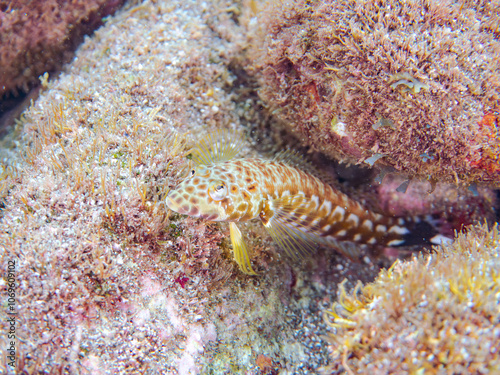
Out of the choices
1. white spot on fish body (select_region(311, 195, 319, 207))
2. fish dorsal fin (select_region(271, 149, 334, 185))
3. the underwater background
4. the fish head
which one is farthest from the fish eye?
white spot on fish body (select_region(311, 195, 319, 207))

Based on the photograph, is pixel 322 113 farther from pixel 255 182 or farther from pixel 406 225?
pixel 406 225

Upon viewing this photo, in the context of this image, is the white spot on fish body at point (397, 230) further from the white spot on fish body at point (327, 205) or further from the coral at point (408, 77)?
the coral at point (408, 77)

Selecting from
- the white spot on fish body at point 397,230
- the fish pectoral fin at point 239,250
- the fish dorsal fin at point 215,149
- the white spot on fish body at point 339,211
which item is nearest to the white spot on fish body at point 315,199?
the white spot on fish body at point 339,211

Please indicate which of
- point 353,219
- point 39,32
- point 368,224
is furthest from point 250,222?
point 39,32

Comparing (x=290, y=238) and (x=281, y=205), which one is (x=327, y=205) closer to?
(x=290, y=238)

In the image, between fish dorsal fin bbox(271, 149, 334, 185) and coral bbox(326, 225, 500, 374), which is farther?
fish dorsal fin bbox(271, 149, 334, 185)

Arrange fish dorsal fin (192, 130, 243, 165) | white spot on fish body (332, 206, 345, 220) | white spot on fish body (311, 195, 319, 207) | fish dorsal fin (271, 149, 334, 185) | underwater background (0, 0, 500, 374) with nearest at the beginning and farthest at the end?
underwater background (0, 0, 500, 374) → fish dorsal fin (192, 130, 243, 165) → white spot on fish body (311, 195, 319, 207) → fish dorsal fin (271, 149, 334, 185) → white spot on fish body (332, 206, 345, 220)

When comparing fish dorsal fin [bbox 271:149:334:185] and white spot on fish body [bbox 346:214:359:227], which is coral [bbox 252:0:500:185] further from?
white spot on fish body [bbox 346:214:359:227]
